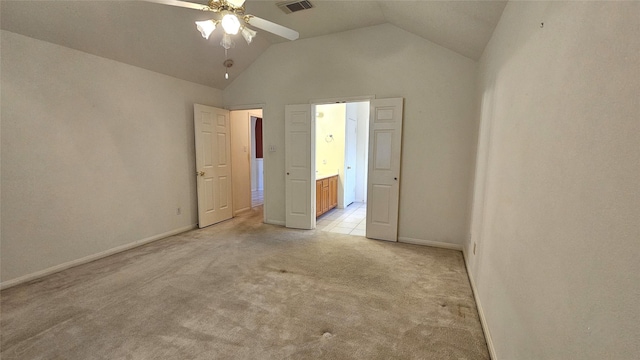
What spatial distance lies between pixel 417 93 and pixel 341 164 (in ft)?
8.75

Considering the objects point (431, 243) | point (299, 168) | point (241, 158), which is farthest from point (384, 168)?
point (241, 158)

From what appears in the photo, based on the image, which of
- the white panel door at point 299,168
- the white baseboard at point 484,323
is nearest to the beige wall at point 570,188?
the white baseboard at point 484,323

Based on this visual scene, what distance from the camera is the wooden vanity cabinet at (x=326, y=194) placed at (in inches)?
200

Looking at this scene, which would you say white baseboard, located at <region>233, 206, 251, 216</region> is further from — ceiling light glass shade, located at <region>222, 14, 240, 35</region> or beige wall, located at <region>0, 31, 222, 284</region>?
ceiling light glass shade, located at <region>222, 14, 240, 35</region>

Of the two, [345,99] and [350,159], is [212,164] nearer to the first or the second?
[345,99]

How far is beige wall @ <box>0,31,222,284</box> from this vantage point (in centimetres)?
257

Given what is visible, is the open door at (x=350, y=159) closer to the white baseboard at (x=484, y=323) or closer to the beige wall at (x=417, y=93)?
the beige wall at (x=417, y=93)

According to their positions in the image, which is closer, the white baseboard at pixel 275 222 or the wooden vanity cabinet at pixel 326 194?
the white baseboard at pixel 275 222

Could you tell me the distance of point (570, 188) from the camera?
37.9 inches

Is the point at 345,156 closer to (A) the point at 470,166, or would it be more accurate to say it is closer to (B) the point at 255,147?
(A) the point at 470,166

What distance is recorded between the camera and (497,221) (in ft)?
6.30


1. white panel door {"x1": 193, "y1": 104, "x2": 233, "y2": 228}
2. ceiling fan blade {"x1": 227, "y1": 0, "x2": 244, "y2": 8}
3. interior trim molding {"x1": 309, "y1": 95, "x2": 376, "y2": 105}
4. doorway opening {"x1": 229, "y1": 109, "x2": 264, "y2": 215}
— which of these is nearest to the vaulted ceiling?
white panel door {"x1": 193, "y1": 104, "x2": 233, "y2": 228}

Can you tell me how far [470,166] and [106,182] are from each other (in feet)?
15.4

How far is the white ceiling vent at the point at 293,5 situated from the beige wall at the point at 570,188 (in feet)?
7.56
